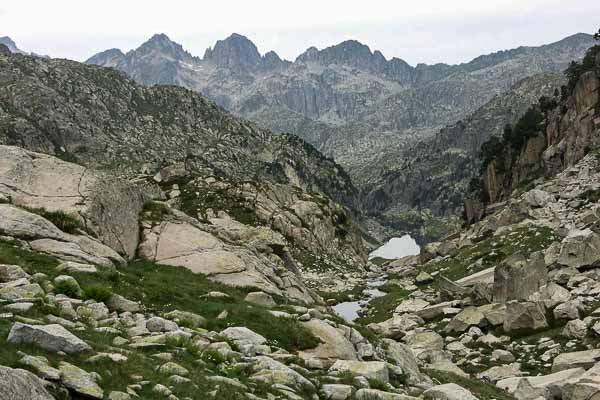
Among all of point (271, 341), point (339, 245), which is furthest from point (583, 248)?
point (339, 245)

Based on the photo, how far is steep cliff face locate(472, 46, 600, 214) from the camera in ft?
341

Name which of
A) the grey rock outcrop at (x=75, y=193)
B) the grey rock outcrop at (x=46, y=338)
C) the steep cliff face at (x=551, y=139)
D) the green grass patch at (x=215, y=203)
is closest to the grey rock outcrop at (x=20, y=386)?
the grey rock outcrop at (x=46, y=338)

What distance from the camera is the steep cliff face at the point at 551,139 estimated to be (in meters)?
104

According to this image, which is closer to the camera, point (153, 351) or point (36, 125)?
point (153, 351)

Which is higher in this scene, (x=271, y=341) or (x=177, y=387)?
(x=177, y=387)

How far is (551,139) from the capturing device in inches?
4673

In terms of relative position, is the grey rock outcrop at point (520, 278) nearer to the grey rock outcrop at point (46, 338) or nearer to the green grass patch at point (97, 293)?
the green grass patch at point (97, 293)

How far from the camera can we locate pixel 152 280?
85.9 ft

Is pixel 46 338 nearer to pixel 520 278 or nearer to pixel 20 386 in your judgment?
pixel 20 386

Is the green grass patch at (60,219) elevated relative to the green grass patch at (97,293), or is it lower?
elevated

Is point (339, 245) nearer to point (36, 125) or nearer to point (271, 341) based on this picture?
point (271, 341)

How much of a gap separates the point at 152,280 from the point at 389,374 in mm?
12815

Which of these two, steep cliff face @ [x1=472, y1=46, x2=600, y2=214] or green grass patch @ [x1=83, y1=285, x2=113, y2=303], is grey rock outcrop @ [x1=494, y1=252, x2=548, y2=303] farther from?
steep cliff face @ [x1=472, y1=46, x2=600, y2=214]

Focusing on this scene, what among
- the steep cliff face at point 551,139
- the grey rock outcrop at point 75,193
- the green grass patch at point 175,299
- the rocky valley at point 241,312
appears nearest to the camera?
the rocky valley at point 241,312
